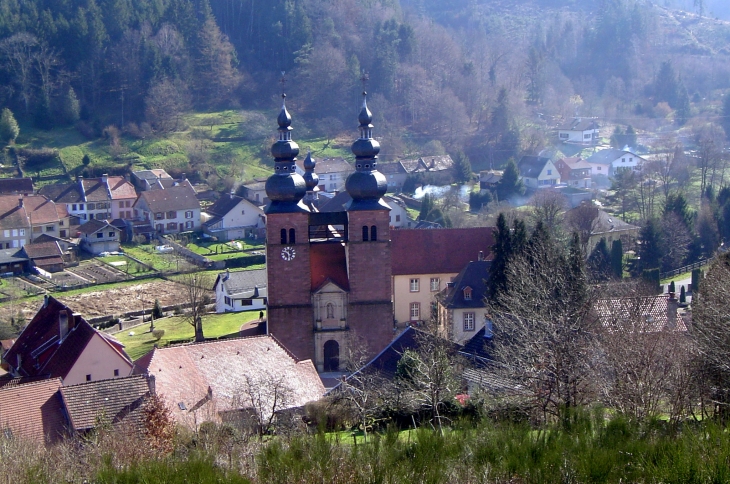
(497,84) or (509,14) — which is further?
(509,14)

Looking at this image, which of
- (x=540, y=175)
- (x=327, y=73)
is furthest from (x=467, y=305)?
(x=327, y=73)

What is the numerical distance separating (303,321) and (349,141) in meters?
45.1

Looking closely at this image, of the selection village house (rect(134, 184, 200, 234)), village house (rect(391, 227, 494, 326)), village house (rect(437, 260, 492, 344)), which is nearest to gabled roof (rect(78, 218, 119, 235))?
village house (rect(134, 184, 200, 234))

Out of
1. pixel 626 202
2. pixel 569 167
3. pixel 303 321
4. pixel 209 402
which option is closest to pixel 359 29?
pixel 569 167

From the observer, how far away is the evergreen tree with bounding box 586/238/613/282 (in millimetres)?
37062

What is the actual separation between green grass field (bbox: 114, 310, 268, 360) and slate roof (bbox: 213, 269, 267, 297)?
3.63ft

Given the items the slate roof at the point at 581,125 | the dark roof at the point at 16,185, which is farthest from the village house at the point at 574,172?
the dark roof at the point at 16,185

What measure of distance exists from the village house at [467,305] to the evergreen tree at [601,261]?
17.1 feet

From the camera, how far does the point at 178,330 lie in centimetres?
3853

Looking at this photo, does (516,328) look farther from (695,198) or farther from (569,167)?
(569,167)

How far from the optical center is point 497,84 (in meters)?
91.8

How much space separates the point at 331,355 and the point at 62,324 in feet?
30.0

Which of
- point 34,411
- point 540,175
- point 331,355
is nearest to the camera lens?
point 34,411

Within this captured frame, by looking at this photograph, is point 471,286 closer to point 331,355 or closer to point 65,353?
point 331,355
